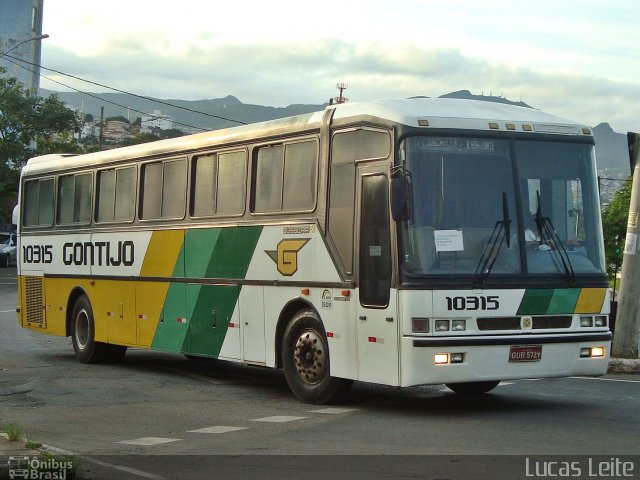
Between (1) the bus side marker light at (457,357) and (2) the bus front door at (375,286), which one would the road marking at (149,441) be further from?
(1) the bus side marker light at (457,357)

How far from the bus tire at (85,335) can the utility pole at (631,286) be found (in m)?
8.12

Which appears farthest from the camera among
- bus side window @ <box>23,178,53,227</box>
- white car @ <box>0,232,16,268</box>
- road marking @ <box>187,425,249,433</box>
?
white car @ <box>0,232,16,268</box>

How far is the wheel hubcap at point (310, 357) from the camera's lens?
12.5 m

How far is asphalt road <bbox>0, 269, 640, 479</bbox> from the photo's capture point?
29.1ft

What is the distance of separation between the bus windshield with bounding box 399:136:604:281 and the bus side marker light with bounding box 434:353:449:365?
81 centimetres

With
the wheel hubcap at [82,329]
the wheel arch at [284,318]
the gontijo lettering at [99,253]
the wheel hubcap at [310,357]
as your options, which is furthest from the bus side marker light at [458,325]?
the wheel hubcap at [82,329]

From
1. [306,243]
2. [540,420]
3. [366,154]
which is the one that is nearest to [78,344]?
[306,243]

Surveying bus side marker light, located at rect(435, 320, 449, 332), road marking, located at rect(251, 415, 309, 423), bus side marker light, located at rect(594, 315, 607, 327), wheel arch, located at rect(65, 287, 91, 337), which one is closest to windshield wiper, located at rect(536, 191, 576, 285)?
bus side marker light, located at rect(594, 315, 607, 327)

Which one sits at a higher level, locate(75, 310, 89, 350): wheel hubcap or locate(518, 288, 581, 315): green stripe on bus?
locate(518, 288, 581, 315): green stripe on bus

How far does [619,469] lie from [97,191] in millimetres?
11692

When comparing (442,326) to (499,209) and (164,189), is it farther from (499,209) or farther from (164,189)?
(164,189)

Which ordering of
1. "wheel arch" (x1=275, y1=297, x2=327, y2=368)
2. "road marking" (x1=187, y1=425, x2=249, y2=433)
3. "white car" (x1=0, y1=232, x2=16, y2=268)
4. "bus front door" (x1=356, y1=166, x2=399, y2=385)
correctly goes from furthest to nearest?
1. "white car" (x1=0, y1=232, x2=16, y2=268)
2. "wheel arch" (x1=275, y1=297, x2=327, y2=368)
3. "bus front door" (x1=356, y1=166, x2=399, y2=385)
4. "road marking" (x1=187, y1=425, x2=249, y2=433)

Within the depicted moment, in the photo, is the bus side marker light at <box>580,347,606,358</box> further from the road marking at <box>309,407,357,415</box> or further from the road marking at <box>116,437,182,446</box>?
the road marking at <box>116,437,182,446</box>

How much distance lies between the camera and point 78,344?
18.7 m
